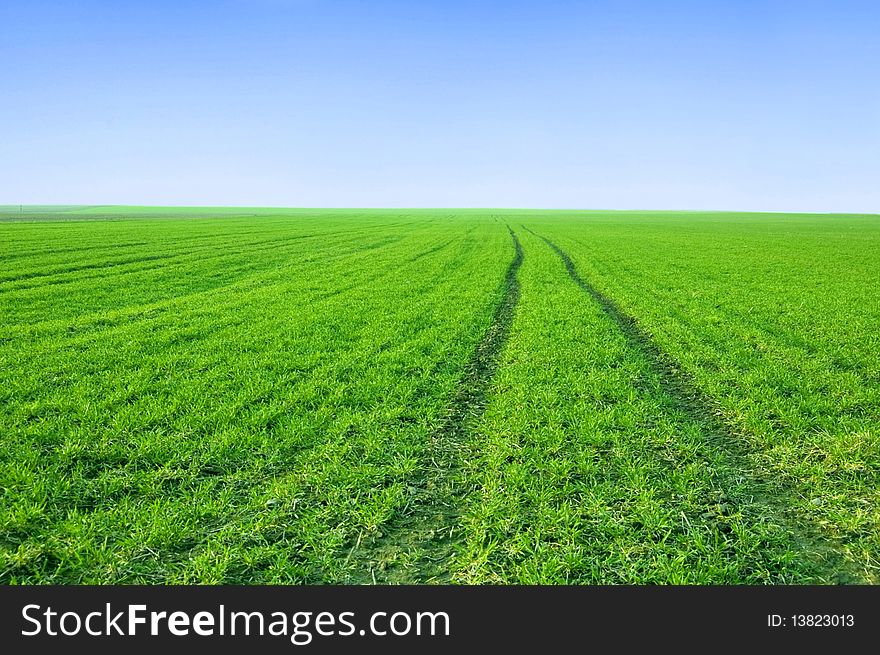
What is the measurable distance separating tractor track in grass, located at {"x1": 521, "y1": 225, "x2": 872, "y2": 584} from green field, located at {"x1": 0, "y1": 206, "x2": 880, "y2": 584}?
0.10 ft

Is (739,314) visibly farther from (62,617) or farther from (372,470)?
(62,617)

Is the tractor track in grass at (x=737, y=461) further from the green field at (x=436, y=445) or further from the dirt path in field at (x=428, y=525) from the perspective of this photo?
the dirt path in field at (x=428, y=525)

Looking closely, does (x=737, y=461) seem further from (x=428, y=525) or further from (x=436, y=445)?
(x=428, y=525)

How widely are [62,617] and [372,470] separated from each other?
3.05m

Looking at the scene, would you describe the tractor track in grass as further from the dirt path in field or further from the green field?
the dirt path in field

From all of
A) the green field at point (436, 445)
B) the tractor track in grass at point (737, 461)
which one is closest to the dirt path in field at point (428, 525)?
the green field at point (436, 445)

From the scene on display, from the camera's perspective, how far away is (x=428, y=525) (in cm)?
496

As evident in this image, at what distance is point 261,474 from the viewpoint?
5730 millimetres

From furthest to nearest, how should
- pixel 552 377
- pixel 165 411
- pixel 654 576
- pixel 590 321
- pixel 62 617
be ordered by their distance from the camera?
1. pixel 590 321
2. pixel 552 377
3. pixel 165 411
4. pixel 654 576
5. pixel 62 617

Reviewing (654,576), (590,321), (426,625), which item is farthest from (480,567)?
(590,321)

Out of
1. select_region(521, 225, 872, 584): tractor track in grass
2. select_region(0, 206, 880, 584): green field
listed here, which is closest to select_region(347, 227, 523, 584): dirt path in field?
select_region(0, 206, 880, 584): green field

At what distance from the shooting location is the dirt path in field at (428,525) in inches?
169

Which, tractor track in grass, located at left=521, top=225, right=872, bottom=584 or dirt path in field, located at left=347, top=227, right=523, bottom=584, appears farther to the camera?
tractor track in grass, located at left=521, top=225, right=872, bottom=584

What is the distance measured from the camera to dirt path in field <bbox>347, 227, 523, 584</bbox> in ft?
14.1
